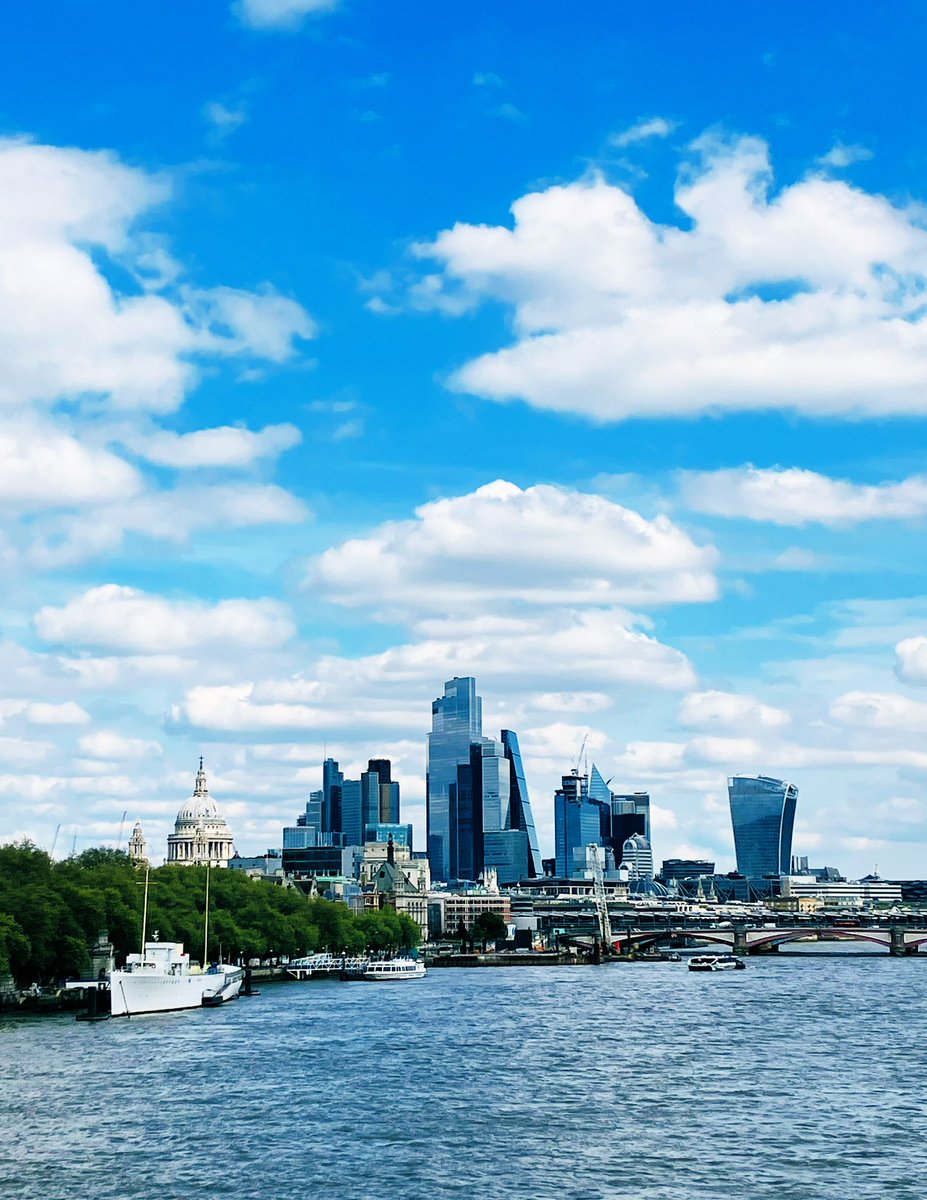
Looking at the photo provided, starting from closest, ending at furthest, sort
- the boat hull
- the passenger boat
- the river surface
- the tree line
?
the river surface
the boat hull
the passenger boat
the tree line

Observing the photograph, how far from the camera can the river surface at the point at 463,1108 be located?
6028 cm

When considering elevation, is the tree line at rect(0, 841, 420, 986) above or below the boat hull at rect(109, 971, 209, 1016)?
above

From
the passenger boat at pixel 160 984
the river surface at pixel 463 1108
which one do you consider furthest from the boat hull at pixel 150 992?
the river surface at pixel 463 1108

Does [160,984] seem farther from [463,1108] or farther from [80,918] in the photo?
[463,1108]

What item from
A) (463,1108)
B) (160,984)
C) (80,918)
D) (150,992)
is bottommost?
(463,1108)

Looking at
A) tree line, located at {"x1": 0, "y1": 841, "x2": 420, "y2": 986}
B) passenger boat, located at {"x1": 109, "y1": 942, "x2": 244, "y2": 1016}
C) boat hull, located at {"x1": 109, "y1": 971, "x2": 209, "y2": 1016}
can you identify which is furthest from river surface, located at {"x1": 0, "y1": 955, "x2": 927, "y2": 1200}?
tree line, located at {"x1": 0, "y1": 841, "x2": 420, "y2": 986}

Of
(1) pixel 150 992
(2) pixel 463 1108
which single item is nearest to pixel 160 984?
(1) pixel 150 992

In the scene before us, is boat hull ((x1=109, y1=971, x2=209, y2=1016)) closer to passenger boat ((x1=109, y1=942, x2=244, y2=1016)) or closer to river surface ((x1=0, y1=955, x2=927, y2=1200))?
passenger boat ((x1=109, y1=942, x2=244, y2=1016))

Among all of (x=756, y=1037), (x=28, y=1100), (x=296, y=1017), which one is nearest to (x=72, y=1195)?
(x=28, y=1100)

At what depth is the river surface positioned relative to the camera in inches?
2373

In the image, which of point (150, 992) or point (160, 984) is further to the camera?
point (160, 984)

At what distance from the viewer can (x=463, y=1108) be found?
7900cm

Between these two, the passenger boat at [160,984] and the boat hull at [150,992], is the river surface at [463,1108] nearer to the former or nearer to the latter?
the boat hull at [150,992]

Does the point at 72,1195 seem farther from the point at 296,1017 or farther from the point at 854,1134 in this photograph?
the point at 296,1017
